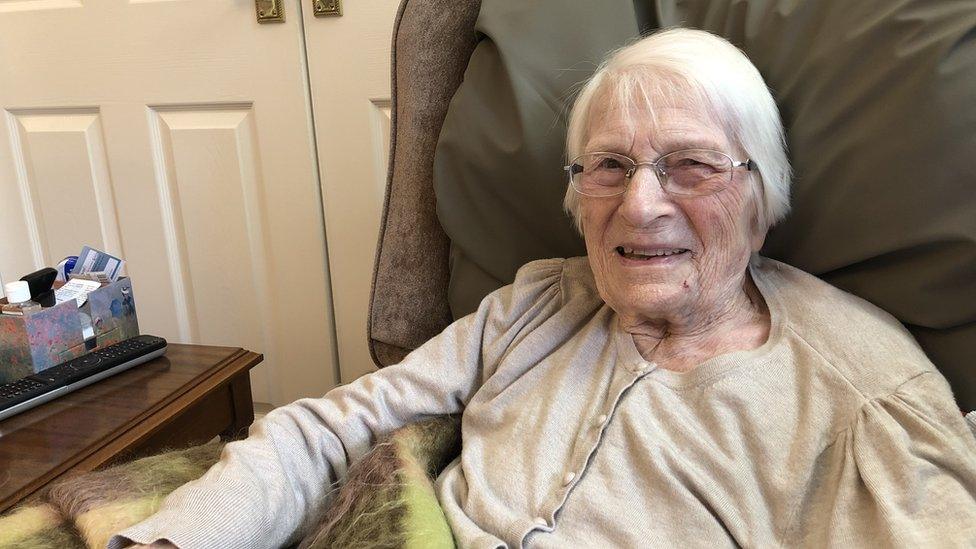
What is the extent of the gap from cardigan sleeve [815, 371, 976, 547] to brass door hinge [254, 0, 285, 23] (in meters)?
1.30

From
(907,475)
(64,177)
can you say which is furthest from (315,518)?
(64,177)

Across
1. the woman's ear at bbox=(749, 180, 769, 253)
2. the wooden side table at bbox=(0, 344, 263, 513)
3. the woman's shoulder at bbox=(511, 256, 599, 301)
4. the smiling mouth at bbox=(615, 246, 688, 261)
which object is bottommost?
the wooden side table at bbox=(0, 344, 263, 513)

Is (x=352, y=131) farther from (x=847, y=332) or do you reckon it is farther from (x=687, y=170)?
(x=847, y=332)

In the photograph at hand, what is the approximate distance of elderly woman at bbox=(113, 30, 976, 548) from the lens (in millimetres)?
700

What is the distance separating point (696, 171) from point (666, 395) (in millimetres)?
251

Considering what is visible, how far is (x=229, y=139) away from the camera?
5.36 feet

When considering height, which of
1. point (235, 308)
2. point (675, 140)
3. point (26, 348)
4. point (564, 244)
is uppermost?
point (675, 140)

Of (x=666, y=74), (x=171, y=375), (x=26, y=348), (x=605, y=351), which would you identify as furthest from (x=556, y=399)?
(x=26, y=348)

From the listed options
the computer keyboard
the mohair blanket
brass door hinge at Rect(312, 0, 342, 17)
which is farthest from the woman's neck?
brass door hinge at Rect(312, 0, 342, 17)

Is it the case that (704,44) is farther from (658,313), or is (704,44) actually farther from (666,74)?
(658,313)

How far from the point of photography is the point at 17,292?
114cm

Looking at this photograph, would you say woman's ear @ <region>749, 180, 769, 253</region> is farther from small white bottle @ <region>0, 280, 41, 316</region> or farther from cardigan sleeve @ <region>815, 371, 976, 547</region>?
small white bottle @ <region>0, 280, 41, 316</region>

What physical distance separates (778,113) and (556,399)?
0.42 metres

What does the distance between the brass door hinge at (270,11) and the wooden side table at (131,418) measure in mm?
691
